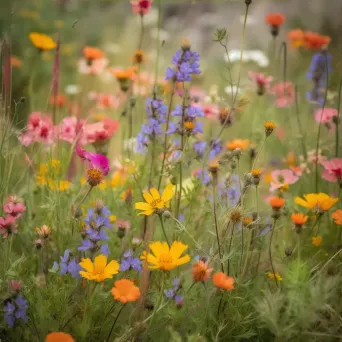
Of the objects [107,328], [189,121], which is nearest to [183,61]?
[189,121]

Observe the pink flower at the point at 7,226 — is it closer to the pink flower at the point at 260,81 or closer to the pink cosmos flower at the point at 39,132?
the pink cosmos flower at the point at 39,132

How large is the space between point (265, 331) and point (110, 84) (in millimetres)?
2390

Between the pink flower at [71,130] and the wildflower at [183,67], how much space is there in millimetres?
255

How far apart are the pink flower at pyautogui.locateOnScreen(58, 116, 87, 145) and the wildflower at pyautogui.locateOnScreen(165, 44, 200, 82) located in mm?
255

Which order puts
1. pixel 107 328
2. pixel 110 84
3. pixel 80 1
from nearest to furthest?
pixel 107 328
pixel 110 84
pixel 80 1

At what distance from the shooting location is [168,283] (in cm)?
112

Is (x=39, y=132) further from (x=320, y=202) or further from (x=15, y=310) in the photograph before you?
(x=320, y=202)

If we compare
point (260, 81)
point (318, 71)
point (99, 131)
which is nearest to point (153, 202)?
point (99, 131)

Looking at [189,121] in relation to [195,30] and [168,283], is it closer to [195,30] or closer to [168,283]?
[168,283]

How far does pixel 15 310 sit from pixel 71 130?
0.55m

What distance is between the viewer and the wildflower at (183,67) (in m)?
1.28

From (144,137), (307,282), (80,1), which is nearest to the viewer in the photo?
(307,282)

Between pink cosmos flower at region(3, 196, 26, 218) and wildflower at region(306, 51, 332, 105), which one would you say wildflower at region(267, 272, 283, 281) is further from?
wildflower at region(306, 51, 332, 105)

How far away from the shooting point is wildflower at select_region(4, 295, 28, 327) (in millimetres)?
1019
